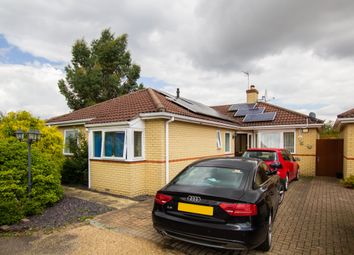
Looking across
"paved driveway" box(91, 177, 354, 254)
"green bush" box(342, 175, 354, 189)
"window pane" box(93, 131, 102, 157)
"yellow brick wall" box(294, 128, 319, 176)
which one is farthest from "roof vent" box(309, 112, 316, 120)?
"window pane" box(93, 131, 102, 157)

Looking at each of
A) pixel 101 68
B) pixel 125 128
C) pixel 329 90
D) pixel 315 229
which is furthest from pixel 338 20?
pixel 101 68

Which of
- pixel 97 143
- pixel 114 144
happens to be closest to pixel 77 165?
pixel 97 143

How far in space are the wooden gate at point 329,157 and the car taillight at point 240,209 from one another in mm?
11530

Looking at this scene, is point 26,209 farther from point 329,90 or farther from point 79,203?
point 329,90

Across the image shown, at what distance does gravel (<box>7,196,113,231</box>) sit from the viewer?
4.79m

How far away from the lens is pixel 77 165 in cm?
A: 920

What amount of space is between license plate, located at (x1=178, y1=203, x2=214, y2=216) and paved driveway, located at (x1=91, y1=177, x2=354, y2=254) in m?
0.89

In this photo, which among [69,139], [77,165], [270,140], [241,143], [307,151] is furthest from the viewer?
[241,143]

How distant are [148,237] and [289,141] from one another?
11.5 m

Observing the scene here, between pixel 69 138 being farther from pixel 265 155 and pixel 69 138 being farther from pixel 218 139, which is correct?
pixel 265 155

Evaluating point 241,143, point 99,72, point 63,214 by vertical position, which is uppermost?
point 99,72

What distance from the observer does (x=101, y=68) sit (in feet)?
73.3

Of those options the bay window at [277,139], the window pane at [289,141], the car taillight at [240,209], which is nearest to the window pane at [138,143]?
the car taillight at [240,209]

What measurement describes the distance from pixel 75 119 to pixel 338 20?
1104cm
